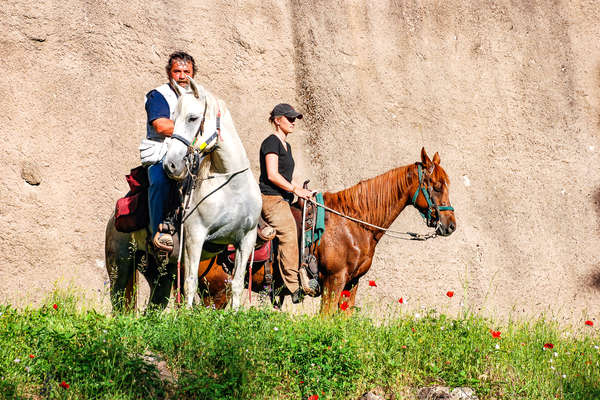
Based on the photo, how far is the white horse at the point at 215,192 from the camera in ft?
20.6

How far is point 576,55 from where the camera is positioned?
13102 mm

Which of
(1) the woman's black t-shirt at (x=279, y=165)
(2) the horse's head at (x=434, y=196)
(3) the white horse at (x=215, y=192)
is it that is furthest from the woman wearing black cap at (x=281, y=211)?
Answer: (2) the horse's head at (x=434, y=196)

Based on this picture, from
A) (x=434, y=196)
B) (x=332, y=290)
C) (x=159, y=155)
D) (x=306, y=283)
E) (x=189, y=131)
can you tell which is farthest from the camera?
(x=434, y=196)

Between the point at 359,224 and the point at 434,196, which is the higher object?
the point at 434,196

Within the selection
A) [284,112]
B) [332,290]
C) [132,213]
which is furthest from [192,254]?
[284,112]

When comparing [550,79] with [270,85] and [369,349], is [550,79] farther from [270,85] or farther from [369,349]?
[369,349]

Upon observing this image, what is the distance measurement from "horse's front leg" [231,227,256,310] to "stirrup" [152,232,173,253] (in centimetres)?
65

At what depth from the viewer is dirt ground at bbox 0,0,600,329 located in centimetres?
1027

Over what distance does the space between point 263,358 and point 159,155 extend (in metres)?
2.34

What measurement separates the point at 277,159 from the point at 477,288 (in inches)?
202

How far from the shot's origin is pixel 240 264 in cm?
677

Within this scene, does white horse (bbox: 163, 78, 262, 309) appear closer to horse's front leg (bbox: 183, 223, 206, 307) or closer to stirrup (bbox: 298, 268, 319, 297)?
horse's front leg (bbox: 183, 223, 206, 307)

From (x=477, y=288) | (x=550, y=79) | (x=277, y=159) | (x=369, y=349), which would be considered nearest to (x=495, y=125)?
(x=550, y=79)

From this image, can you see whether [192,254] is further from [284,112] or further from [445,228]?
[445,228]
